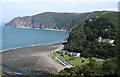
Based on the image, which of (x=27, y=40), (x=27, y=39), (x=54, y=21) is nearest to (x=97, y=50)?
(x=27, y=40)

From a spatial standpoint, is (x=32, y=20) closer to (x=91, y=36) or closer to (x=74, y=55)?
(x=91, y=36)

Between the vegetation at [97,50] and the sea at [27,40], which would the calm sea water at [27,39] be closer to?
the sea at [27,40]

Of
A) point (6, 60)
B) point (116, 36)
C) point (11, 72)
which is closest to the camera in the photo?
point (11, 72)

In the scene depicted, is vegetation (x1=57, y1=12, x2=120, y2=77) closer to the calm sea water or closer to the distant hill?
the calm sea water

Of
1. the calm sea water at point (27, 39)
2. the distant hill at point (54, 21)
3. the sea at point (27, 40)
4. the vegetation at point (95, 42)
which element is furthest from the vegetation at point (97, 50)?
the distant hill at point (54, 21)

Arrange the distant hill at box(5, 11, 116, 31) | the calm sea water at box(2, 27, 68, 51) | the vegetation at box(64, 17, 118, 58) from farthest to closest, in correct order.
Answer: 1. the distant hill at box(5, 11, 116, 31)
2. the calm sea water at box(2, 27, 68, 51)
3. the vegetation at box(64, 17, 118, 58)

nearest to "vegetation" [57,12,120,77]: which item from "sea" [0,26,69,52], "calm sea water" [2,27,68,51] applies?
"sea" [0,26,69,52]

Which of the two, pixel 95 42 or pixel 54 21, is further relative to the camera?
pixel 54 21

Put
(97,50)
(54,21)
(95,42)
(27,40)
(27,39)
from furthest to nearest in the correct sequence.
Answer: (54,21), (27,39), (27,40), (95,42), (97,50)

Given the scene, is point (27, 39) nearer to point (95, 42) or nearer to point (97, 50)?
point (95, 42)

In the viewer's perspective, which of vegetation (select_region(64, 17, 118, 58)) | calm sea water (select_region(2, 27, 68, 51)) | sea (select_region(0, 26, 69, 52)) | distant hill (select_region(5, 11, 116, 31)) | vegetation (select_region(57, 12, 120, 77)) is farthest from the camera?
distant hill (select_region(5, 11, 116, 31))

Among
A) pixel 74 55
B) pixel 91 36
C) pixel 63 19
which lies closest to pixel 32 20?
pixel 63 19
